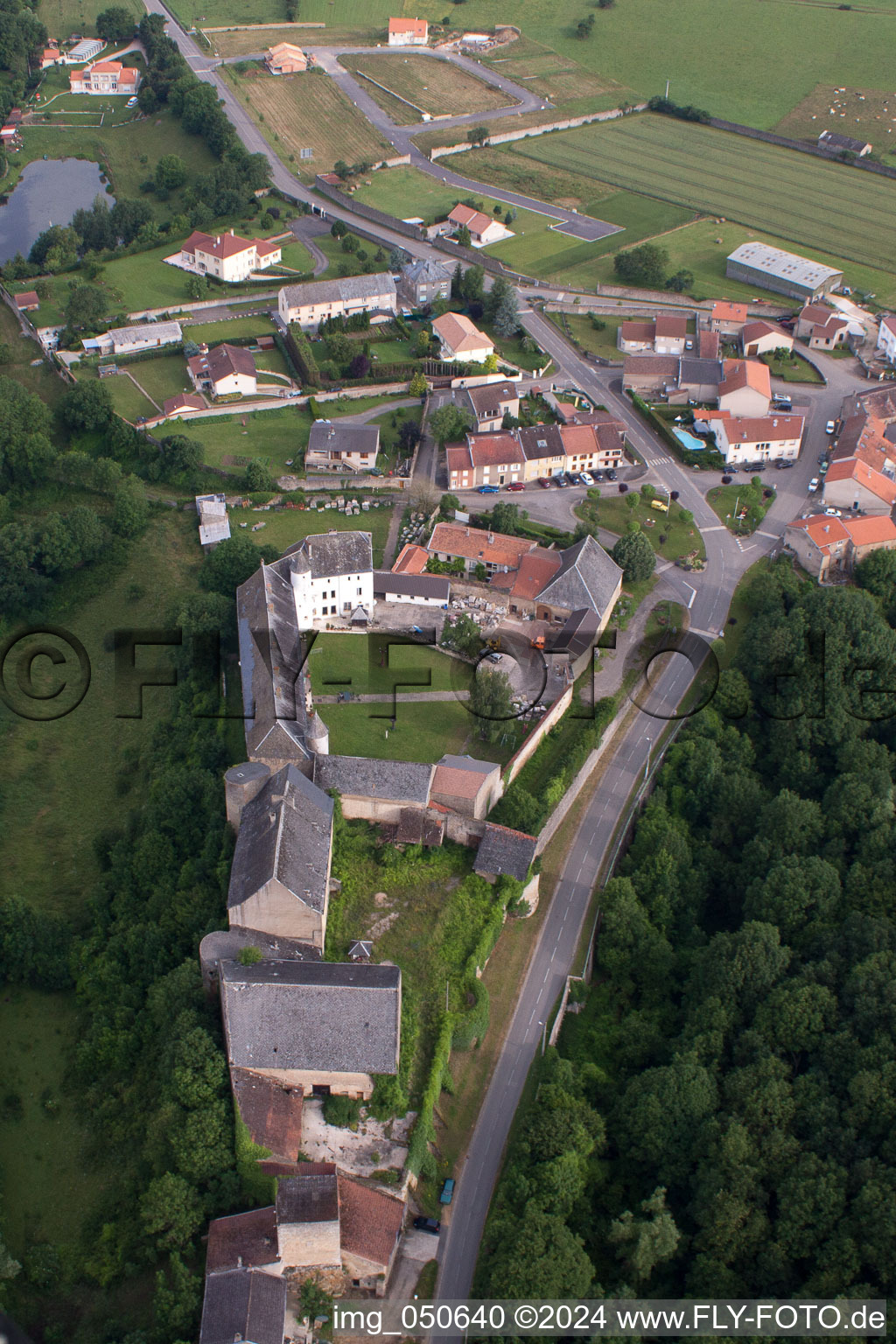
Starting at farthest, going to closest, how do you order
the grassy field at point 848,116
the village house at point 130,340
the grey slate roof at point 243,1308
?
the grassy field at point 848,116 → the village house at point 130,340 → the grey slate roof at point 243,1308

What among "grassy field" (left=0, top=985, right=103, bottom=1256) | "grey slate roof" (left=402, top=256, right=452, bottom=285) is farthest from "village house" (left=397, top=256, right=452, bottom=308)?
"grassy field" (left=0, top=985, right=103, bottom=1256)

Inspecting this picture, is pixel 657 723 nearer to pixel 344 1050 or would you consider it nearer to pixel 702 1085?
pixel 702 1085

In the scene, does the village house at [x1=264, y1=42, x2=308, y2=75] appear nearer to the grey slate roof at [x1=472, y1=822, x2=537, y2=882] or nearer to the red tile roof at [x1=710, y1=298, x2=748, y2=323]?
the red tile roof at [x1=710, y1=298, x2=748, y2=323]

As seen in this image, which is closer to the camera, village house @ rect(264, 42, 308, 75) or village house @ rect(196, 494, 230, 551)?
village house @ rect(196, 494, 230, 551)

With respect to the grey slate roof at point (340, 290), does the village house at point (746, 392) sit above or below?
below

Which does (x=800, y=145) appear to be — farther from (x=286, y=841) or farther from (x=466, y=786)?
(x=286, y=841)

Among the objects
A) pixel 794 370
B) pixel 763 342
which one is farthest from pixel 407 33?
pixel 794 370

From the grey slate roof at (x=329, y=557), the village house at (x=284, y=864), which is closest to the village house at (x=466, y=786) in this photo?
the village house at (x=284, y=864)

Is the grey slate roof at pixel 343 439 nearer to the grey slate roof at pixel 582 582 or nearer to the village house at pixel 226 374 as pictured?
the village house at pixel 226 374
